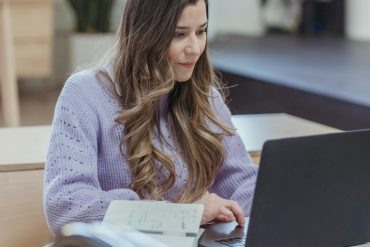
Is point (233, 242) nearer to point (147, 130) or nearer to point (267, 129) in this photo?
point (147, 130)

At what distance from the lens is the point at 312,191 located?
47.4 inches

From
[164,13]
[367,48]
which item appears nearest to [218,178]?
[164,13]

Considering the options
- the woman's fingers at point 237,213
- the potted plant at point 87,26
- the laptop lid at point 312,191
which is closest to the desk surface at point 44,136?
the woman's fingers at point 237,213

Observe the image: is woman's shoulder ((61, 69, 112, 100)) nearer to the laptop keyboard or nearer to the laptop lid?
the laptop keyboard

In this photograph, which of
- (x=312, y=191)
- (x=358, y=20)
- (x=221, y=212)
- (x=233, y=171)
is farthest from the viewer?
(x=358, y=20)

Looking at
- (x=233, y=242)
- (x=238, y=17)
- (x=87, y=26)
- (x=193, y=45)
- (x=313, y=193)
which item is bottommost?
(x=238, y=17)

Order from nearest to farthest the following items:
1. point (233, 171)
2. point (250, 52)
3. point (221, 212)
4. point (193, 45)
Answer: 1. point (221, 212)
2. point (193, 45)
3. point (233, 171)
4. point (250, 52)

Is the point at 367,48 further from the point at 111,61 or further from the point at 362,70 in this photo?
the point at 111,61

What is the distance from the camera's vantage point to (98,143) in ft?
5.30

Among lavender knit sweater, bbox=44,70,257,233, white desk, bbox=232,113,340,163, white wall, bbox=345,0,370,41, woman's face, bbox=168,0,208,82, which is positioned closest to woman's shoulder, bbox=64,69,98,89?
lavender knit sweater, bbox=44,70,257,233

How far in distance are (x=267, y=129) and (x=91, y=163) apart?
0.90 m

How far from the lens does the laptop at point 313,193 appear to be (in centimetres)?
115

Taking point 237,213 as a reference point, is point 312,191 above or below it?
above

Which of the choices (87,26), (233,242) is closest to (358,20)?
(87,26)
